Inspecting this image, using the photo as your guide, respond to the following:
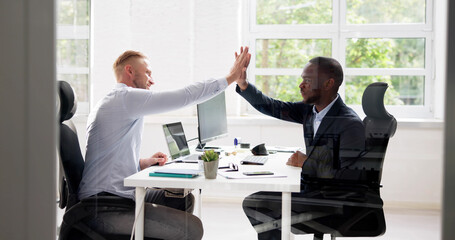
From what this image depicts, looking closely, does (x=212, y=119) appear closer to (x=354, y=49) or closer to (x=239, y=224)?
(x=239, y=224)

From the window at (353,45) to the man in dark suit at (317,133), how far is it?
4 centimetres

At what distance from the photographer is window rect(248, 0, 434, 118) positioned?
1689mm

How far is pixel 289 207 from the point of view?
1847 millimetres

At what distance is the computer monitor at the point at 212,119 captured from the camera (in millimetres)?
2369

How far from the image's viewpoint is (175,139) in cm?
247

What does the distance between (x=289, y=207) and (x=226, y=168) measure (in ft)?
1.62

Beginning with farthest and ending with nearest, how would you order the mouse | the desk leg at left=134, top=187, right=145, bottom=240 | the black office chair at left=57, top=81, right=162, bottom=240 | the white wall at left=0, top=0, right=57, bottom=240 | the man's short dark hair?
the mouse < the desk leg at left=134, top=187, right=145, bottom=240 < the man's short dark hair < the black office chair at left=57, top=81, right=162, bottom=240 < the white wall at left=0, top=0, right=57, bottom=240

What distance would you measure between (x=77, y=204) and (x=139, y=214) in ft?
0.88

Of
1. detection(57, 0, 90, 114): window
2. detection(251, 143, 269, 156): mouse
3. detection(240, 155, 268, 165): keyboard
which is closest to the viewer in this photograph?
detection(57, 0, 90, 114): window

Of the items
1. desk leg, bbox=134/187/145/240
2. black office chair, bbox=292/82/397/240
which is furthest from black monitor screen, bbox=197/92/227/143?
black office chair, bbox=292/82/397/240

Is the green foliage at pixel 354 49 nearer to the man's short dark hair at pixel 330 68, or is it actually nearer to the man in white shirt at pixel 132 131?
the man's short dark hair at pixel 330 68

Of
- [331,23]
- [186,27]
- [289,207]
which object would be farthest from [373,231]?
[186,27]

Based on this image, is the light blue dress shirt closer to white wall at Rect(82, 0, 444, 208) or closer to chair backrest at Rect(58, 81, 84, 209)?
white wall at Rect(82, 0, 444, 208)

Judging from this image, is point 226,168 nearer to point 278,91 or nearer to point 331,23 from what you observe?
point 278,91
